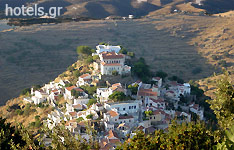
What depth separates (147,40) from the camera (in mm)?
79250

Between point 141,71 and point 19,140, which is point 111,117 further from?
point 19,140

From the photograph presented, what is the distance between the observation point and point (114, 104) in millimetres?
28328

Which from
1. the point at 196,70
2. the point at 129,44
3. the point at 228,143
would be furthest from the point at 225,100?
the point at 129,44

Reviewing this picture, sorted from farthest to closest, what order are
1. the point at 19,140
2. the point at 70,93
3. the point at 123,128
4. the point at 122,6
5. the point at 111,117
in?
1. the point at 122,6
2. the point at 70,93
3. the point at 111,117
4. the point at 123,128
5. the point at 19,140

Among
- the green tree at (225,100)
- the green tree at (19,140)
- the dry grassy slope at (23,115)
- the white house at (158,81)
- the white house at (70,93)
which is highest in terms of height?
the green tree at (225,100)

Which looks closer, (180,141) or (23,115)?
(180,141)

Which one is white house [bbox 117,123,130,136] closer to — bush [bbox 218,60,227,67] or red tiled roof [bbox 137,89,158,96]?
red tiled roof [bbox 137,89,158,96]

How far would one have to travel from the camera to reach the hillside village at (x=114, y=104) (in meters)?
26.1

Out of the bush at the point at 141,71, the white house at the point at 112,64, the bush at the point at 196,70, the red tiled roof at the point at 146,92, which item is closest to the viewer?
the red tiled roof at the point at 146,92

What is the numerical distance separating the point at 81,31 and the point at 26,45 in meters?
15.1

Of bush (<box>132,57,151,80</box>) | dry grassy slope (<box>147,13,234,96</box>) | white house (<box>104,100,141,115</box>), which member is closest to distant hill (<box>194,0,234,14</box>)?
dry grassy slope (<box>147,13,234,96</box>)

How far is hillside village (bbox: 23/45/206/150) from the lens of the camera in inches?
1029

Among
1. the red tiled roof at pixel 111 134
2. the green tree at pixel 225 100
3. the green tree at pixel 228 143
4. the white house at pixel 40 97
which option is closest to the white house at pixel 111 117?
the red tiled roof at pixel 111 134

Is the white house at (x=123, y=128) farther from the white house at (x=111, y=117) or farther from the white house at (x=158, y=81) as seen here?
the white house at (x=158, y=81)
